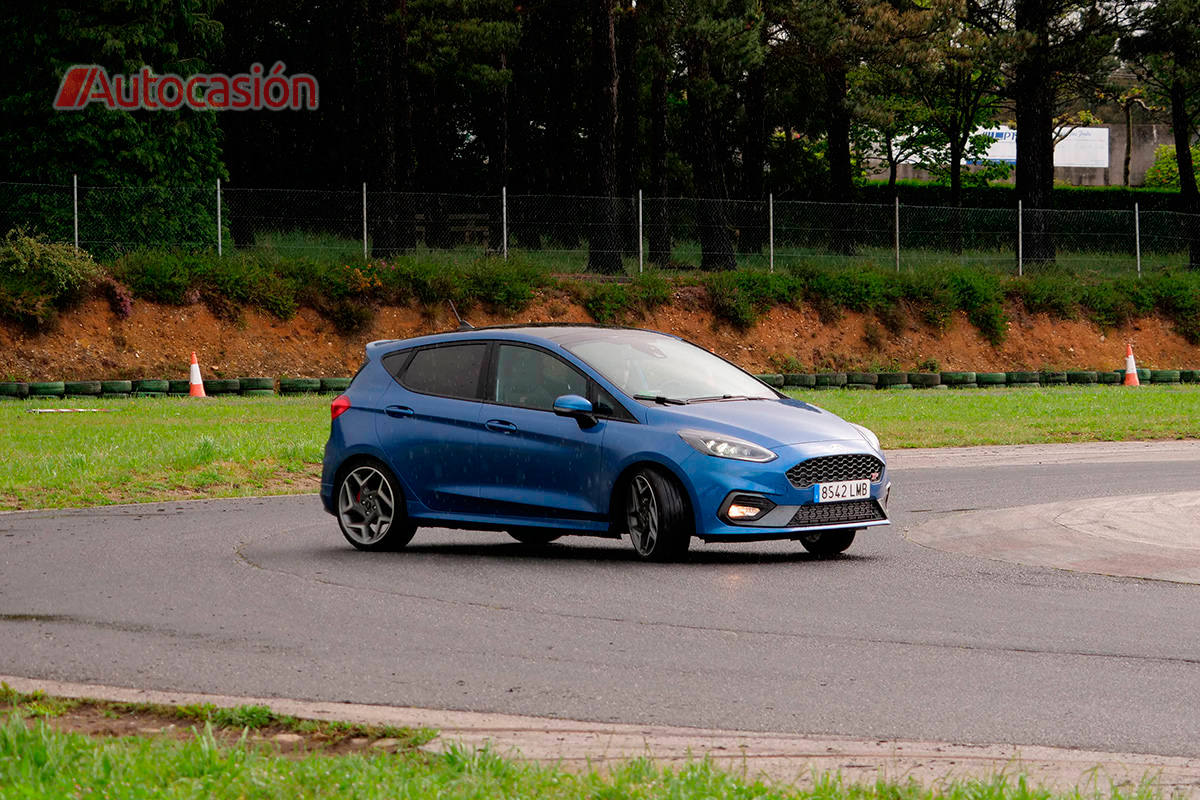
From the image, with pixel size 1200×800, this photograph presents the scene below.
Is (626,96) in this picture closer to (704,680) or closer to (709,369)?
(709,369)

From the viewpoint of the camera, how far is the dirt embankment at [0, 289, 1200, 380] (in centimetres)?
3172

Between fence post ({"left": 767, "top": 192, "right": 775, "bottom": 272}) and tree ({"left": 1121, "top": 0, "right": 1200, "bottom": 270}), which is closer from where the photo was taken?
fence post ({"left": 767, "top": 192, "right": 775, "bottom": 272})

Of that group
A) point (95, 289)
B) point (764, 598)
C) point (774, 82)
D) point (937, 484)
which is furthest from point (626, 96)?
point (764, 598)

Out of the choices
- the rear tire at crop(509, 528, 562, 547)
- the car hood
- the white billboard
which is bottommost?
the rear tire at crop(509, 528, 562, 547)

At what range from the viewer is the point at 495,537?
13250mm

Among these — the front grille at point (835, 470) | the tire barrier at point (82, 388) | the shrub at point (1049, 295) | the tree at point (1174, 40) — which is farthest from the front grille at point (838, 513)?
the tree at point (1174, 40)

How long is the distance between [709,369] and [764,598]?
9.46 ft

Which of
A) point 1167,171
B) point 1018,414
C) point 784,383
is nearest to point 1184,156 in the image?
point 784,383

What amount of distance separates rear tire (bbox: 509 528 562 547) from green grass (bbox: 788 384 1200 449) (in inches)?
362

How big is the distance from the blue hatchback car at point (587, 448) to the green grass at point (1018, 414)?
32.4 ft

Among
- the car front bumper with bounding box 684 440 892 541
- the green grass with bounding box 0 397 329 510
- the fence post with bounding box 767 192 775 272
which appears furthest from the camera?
the fence post with bounding box 767 192 775 272

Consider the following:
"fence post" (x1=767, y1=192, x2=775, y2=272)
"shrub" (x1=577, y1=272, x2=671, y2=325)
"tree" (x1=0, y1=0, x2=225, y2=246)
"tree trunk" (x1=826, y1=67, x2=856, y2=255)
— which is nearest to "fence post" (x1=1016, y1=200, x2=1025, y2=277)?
"fence post" (x1=767, y1=192, x2=775, y2=272)

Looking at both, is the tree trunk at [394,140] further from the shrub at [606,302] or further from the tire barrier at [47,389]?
the tire barrier at [47,389]

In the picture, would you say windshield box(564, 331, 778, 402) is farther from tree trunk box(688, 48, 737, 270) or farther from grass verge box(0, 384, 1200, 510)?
tree trunk box(688, 48, 737, 270)
